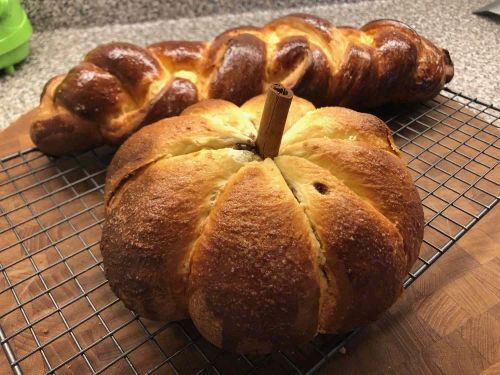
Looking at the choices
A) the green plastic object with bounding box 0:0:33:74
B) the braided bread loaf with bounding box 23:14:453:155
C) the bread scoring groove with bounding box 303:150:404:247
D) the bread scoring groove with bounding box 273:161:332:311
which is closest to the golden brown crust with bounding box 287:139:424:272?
the bread scoring groove with bounding box 303:150:404:247

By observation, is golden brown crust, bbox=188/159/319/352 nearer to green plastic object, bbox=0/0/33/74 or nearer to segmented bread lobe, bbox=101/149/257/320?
segmented bread lobe, bbox=101/149/257/320

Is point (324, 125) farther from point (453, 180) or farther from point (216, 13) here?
point (216, 13)

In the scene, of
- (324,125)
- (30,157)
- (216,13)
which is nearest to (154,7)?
(216,13)

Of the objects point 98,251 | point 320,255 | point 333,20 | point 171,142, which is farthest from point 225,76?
point 333,20

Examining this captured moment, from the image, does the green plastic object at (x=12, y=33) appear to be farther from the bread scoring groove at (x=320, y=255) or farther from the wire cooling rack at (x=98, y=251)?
the bread scoring groove at (x=320, y=255)

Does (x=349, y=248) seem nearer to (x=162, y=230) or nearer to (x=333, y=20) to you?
(x=162, y=230)

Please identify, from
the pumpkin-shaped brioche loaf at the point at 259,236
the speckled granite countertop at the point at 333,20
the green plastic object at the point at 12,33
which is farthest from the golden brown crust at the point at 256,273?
the green plastic object at the point at 12,33
